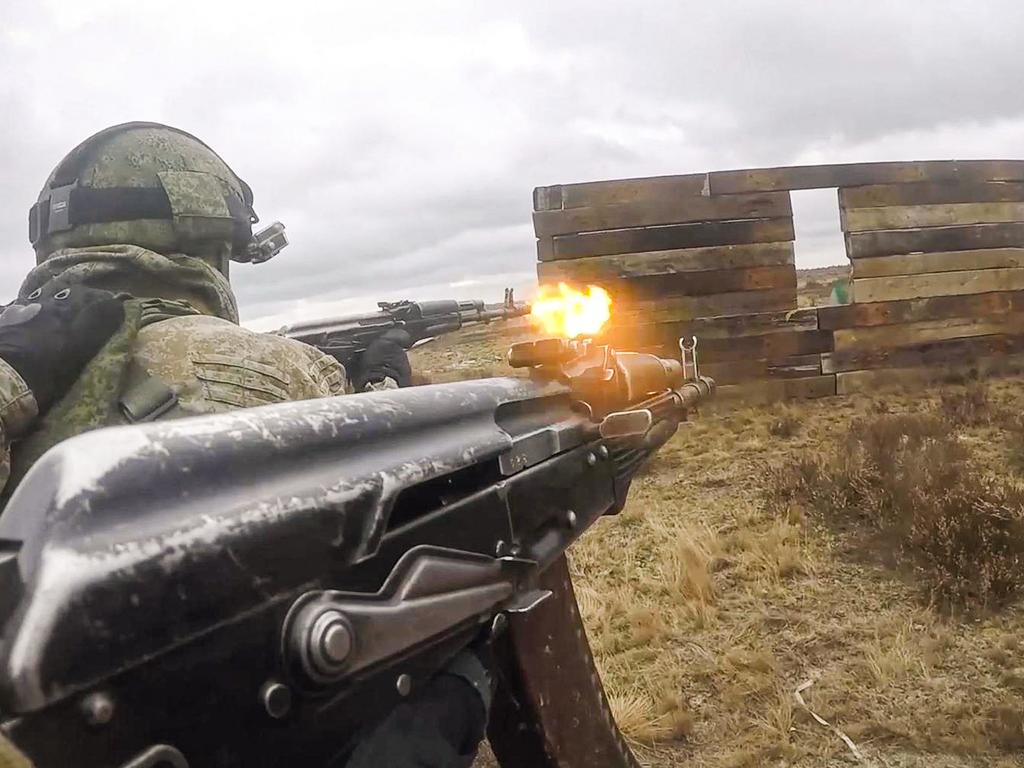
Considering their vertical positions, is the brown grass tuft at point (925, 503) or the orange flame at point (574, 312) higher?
the orange flame at point (574, 312)

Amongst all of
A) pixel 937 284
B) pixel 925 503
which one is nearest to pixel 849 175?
pixel 937 284

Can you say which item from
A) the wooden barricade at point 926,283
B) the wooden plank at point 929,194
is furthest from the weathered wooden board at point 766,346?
the wooden plank at point 929,194

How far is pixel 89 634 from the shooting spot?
2.38 ft

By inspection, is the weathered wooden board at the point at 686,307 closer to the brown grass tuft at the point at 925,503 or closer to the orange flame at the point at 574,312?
the brown grass tuft at the point at 925,503

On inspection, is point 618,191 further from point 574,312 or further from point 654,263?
point 574,312

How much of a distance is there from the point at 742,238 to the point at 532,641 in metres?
7.61

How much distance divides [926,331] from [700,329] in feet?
9.04

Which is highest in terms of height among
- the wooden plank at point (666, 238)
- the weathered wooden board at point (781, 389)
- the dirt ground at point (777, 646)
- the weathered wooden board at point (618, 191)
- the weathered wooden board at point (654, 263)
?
the weathered wooden board at point (618, 191)

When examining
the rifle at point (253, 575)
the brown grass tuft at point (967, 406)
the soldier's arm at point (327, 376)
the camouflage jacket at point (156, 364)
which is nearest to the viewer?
the rifle at point (253, 575)

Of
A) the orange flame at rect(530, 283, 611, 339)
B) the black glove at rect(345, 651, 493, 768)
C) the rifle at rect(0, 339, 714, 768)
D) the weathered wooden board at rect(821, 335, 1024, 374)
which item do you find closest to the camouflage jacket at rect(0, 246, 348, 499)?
the rifle at rect(0, 339, 714, 768)

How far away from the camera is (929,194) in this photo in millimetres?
9156

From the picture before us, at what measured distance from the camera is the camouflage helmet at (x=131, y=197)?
220cm

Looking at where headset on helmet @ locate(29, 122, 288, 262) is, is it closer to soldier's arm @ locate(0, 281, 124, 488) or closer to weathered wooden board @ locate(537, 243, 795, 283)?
soldier's arm @ locate(0, 281, 124, 488)

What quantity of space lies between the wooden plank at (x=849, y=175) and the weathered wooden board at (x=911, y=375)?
7.16 ft
